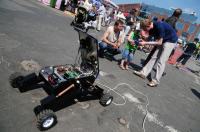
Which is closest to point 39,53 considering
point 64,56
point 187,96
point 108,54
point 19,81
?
point 64,56

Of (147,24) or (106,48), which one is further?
(106,48)

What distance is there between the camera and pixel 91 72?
4.25 m

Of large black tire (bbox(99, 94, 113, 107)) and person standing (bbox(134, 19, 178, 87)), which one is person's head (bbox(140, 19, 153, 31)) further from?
large black tire (bbox(99, 94, 113, 107))

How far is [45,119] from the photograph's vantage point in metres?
3.04

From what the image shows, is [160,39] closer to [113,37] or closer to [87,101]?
[113,37]

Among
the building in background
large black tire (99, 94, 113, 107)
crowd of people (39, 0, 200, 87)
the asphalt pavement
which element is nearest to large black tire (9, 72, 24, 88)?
the asphalt pavement

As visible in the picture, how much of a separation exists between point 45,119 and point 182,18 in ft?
207

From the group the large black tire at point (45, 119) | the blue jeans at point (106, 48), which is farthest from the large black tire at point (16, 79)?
the blue jeans at point (106, 48)

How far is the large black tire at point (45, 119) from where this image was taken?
301 cm

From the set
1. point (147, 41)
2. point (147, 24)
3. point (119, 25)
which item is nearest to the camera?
point (147, 24)

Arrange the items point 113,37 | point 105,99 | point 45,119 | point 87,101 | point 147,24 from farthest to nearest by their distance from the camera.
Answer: point 113,37
point 147,24
point 87,101
point 105,99
point 45,119

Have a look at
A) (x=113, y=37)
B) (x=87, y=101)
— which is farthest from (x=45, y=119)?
(x=113, y=37)

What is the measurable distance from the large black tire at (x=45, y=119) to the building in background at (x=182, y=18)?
4458 cm

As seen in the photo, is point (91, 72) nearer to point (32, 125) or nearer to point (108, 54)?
point (32, 125)
